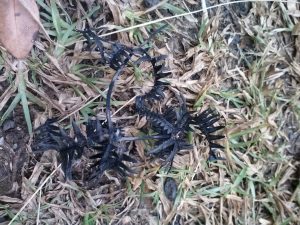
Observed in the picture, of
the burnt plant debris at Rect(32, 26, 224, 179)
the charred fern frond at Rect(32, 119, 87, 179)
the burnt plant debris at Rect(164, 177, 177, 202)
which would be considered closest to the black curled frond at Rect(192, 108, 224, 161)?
the burnt plant debris at Rect(32, 26, 224, 179)

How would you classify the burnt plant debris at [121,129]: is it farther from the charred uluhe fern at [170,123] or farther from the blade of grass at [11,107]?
the blade of grass at [11,107]

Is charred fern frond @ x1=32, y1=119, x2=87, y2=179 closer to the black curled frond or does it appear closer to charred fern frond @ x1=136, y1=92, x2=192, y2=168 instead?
charred fern frond @ x1=136, y1=92, x2=192, y2=168

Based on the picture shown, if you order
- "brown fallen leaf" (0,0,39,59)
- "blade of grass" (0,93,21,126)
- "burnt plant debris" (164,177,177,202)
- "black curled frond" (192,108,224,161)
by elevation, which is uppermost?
"brown fallen leaf" (0,0,39,59)

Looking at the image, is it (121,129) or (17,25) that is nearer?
(17,25)

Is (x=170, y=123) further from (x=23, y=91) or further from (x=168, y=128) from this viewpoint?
(x=23, y=91)

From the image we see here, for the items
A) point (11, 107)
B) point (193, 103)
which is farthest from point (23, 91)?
point (193, 103)

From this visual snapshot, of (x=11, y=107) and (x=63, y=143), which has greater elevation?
(x=11, y=107)

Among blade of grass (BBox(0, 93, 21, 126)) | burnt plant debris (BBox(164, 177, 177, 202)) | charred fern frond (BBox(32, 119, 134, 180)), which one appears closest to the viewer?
charred fern frond (BBox(32, 119, 134, 180))
